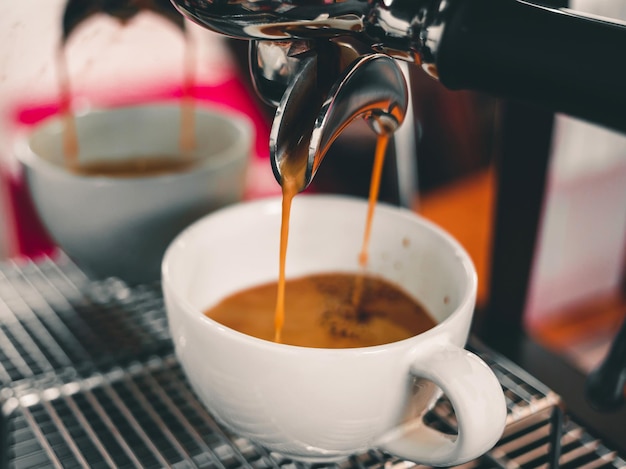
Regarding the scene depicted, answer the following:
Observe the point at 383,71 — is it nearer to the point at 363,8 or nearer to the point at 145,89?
the point at 363,8

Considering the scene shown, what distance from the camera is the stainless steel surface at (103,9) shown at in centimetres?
44

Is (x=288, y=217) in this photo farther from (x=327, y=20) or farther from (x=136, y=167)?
(x=136, y=167)

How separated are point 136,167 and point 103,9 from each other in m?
0.17

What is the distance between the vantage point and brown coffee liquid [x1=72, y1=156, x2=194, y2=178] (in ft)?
1.86

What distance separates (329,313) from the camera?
42 cm

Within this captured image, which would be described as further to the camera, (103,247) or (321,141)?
(103,247)

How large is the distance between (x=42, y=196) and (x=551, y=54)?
383 mm

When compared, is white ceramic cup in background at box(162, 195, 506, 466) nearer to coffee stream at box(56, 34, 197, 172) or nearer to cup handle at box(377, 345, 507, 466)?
cup handle at box(377, 345, 507, 466)

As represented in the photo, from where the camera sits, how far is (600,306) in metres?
1.37

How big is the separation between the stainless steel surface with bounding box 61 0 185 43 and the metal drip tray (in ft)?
0.62

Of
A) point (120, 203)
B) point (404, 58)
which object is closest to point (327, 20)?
point (404, 58)

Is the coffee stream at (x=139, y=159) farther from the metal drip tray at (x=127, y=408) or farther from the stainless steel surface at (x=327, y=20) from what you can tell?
the stainless steel surface at (x=327, y=20)

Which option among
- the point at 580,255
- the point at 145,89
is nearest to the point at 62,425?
the point at 145,89

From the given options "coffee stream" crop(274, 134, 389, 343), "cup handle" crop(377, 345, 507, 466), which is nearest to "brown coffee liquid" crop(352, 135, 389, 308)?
"coffee stream" crop(274, 134, 389, 343)
